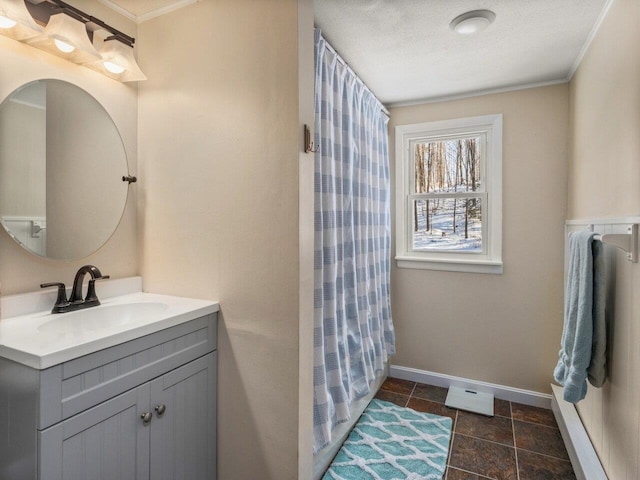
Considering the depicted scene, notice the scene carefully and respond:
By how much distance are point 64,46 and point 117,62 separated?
20 cm

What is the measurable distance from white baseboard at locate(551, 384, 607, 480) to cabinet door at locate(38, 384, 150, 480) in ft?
6.24

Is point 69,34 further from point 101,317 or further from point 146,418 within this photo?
point 146,418

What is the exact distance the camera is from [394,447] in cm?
202

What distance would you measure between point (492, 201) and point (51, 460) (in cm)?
279

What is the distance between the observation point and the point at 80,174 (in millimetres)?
1593

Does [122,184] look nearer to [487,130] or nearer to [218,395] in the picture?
[218,395]

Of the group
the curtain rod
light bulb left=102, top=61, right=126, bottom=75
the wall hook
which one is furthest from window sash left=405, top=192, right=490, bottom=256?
light bulb left=102, top=61, right=126, bottom=75

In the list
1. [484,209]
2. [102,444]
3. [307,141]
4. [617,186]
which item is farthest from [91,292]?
[484,209]

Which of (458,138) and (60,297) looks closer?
(60,297)

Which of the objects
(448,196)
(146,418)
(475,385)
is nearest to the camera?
(146,418)

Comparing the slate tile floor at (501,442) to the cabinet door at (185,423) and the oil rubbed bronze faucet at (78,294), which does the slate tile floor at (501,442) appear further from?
the oil rubbed bronze faucet at (78,294)

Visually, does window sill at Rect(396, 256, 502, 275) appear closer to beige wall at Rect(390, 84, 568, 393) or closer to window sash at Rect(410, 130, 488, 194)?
beige wall at Rect(390, 84, 568, 393)

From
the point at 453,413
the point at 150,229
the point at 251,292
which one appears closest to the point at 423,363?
the point at 453,413

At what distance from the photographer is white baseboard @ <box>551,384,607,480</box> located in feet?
5.22
